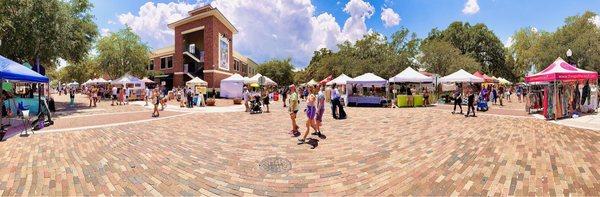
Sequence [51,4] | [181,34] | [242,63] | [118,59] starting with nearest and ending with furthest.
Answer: [51,4] → [118,59] → [181,34] → [242,63]

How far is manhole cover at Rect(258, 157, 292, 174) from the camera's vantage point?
18.0 feet

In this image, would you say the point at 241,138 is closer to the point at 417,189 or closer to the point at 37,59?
the point at 417,189

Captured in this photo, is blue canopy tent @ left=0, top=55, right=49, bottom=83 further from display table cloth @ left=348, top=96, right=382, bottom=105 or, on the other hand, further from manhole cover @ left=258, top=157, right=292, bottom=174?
display table cloth @ left=348, top=96, right=382, bottom=105

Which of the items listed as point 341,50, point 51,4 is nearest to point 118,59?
point 51,4

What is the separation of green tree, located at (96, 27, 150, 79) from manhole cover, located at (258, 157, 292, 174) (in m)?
36.2

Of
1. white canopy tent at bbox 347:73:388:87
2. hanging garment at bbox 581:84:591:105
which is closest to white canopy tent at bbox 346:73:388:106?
white canopy tent at bbox 347:73:388:87

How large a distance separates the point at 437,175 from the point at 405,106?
48.6 feet

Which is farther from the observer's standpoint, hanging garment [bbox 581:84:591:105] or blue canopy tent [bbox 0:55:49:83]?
hanging garment [bbox 581:84:591:105]

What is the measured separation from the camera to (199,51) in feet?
126

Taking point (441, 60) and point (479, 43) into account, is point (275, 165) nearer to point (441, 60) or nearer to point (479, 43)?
point (441, 60)

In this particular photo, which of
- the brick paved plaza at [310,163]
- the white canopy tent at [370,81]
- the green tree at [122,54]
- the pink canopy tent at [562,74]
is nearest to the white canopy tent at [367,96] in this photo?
the white canopy tent at [370,81]

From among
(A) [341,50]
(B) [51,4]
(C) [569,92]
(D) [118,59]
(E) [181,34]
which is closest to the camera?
(C) [569,92]

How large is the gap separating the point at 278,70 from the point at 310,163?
49.4 meters

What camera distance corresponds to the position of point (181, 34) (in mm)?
38562
